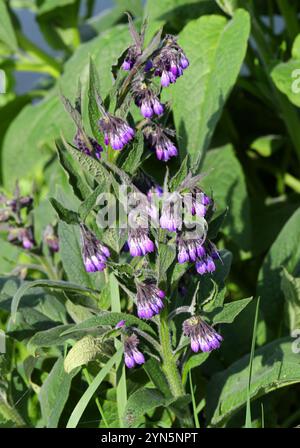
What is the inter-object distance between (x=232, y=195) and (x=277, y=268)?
0.31 m

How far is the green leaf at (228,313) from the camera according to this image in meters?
1.40

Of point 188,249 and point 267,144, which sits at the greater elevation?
point 188,249

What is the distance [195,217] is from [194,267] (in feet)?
0.57

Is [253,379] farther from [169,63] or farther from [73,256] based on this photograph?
[169,63]

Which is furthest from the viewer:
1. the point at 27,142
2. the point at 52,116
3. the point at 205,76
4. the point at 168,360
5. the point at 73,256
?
the point at 27,142

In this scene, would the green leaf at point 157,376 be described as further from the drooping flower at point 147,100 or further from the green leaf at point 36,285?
the drooping flower at point 147,100

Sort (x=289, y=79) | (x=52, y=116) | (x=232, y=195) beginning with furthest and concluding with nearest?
(x=52, y=116) < (x=232, y=195) < (x=289, y=79)

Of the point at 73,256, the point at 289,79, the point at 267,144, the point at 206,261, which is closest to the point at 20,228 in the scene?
the point at 73,256

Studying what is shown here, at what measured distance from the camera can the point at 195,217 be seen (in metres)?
1.33

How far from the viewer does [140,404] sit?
143cm

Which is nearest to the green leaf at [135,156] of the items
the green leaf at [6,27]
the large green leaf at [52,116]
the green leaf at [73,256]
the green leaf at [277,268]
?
the green leaf at [73,256]

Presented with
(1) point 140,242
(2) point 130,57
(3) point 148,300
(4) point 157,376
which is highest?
(2) point 130,57

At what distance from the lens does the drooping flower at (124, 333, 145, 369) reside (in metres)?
1.38

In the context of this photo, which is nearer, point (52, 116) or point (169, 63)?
point (169, 63)
